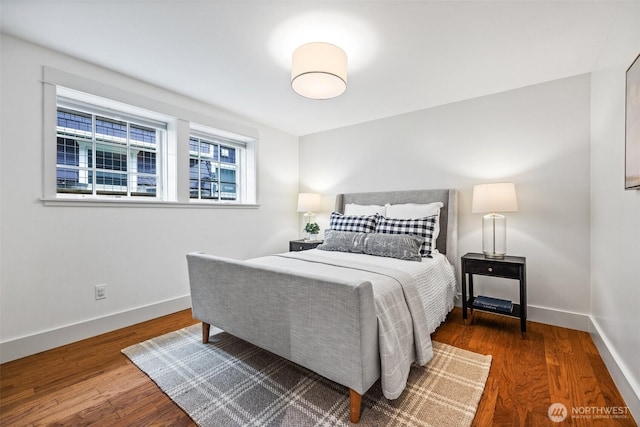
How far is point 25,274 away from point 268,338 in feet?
6.31

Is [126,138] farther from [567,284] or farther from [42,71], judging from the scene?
[567,284]

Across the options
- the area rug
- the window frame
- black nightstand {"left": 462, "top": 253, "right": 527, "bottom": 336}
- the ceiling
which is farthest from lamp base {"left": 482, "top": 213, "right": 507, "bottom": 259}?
the window frame

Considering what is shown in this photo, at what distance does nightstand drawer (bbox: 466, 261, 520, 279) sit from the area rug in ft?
2.55

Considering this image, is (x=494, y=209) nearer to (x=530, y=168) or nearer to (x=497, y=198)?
(x=497, y=198)

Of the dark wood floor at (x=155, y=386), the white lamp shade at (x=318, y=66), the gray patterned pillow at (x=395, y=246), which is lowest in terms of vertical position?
the dark wood floor at (x=155, y=386)

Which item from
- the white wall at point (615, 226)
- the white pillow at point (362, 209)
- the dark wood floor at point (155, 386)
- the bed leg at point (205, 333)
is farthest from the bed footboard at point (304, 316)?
the white pillow at point (362, 209)

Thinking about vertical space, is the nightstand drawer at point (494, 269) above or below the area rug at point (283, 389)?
above

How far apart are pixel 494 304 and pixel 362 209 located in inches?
65.9

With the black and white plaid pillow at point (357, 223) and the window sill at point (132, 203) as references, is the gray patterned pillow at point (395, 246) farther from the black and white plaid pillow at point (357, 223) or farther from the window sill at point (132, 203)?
the window sill at point (132, 203)

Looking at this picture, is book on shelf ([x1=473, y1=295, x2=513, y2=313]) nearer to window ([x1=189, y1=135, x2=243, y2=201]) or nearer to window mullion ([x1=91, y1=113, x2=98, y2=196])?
window ([x1=189, y1=135, x2=243, y2=201])

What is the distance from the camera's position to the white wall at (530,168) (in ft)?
8.13

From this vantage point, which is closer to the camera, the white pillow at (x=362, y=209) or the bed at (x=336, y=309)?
the bed at (x=336, y=309)

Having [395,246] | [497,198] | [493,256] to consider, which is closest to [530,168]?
[497,198]

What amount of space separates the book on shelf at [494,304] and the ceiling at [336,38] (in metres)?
2.07
